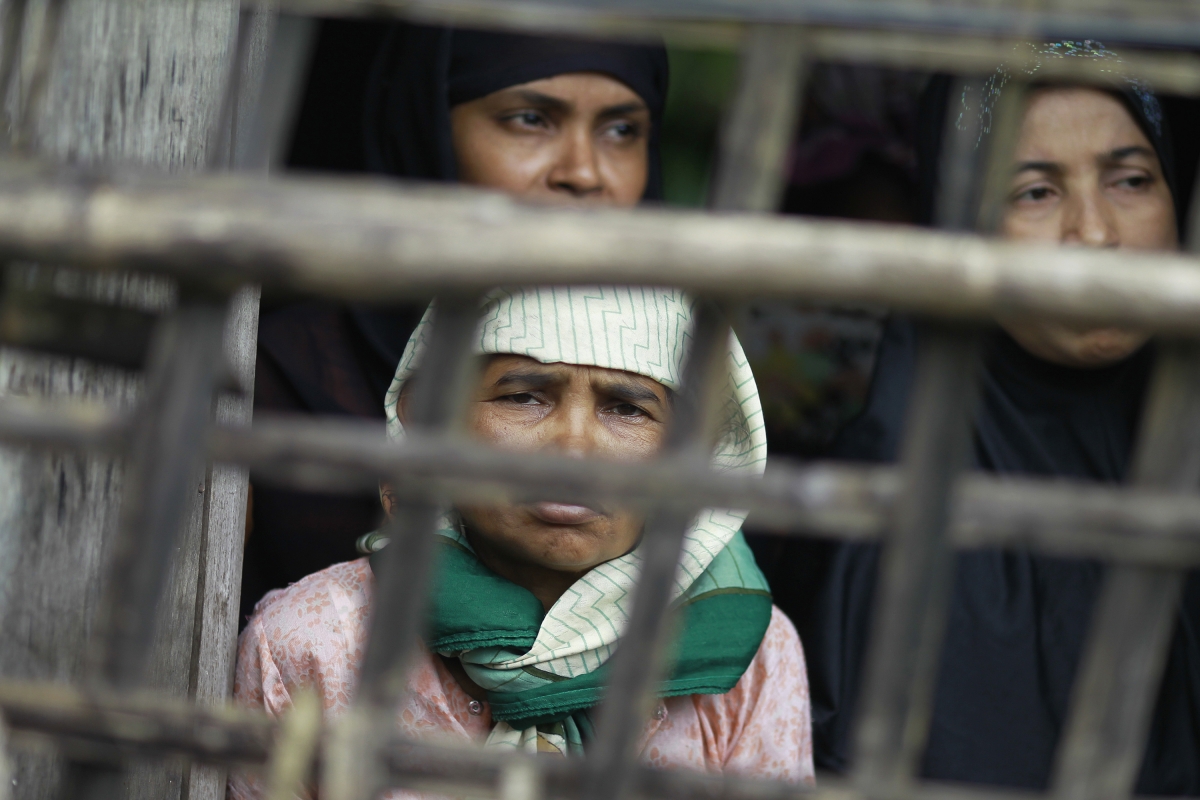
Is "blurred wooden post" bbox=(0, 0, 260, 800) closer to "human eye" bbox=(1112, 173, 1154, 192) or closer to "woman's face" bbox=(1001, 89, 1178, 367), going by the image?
"woman's face" bbox=(1001, 89, 1178, 367)

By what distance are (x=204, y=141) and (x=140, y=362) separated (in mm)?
479

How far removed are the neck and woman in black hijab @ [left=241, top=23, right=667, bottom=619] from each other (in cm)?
42

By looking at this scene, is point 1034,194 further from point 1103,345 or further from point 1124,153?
point 1103,345

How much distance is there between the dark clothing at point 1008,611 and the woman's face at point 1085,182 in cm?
13

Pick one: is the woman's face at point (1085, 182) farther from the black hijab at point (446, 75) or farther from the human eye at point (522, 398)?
the human eye at point (522, 398)

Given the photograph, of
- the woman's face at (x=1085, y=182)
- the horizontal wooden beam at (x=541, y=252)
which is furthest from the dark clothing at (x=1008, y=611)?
the horizontal wooden beam at (x=541, y=252)

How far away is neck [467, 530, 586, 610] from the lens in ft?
4.19

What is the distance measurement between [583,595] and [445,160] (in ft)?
2.81

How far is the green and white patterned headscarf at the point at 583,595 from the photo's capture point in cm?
115

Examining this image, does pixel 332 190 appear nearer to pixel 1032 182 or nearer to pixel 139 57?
pixel 139 57

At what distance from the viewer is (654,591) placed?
0.57 meters

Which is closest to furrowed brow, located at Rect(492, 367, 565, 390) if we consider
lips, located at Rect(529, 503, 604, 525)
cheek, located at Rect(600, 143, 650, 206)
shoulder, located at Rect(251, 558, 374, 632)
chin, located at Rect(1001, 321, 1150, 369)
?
lips, located at Rect(529, 503, 604, 525)

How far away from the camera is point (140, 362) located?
0.60 meters


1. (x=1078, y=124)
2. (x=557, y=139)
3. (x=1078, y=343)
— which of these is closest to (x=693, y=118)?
(x=557, y=139)
